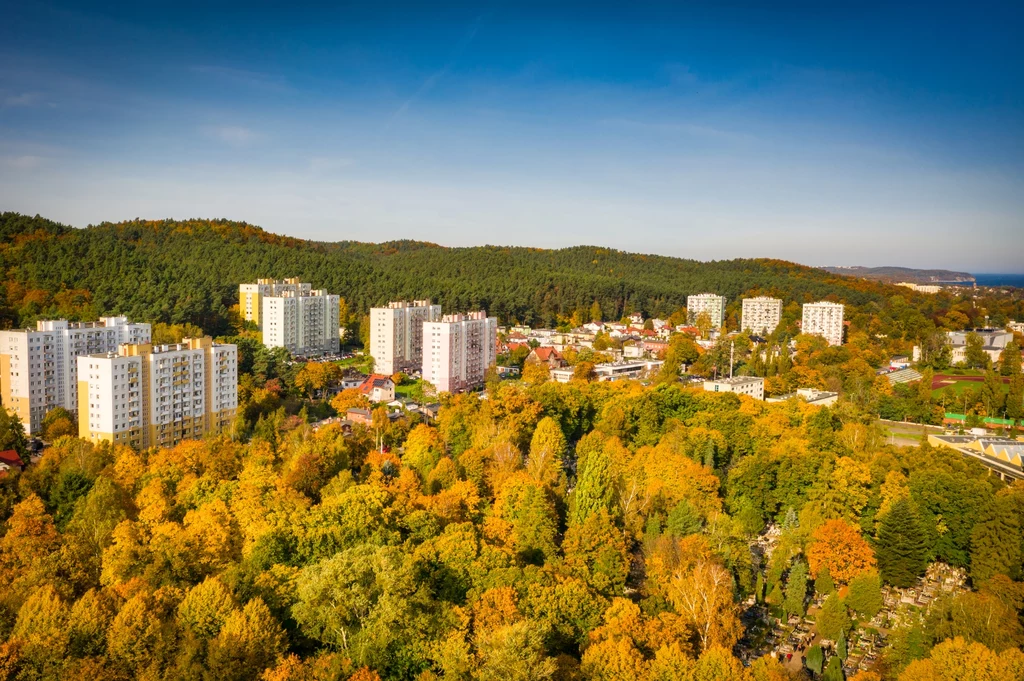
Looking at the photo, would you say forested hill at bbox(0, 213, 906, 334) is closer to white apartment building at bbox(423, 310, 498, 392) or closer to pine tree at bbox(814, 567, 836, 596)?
white apartment building at bbox(423, 310, 498, 392)

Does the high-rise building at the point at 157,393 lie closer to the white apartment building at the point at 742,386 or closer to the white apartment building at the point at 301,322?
the white apartment building at the point at 301,322

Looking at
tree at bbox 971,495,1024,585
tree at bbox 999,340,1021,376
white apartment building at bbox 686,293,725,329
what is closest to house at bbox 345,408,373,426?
tree at bbox 971,495,1024,585

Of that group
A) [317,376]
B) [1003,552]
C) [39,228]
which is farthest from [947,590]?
[39,228]

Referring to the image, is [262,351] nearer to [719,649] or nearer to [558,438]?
[558,438]

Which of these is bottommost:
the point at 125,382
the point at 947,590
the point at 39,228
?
the point at 947,590

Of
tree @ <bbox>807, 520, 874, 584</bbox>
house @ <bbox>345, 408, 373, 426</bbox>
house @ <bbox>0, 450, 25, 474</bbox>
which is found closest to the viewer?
tree @ <bbox>807, 520, 874, 584</bbox>

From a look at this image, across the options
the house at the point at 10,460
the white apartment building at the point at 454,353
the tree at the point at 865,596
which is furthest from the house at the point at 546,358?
the tree at the point at 865,596

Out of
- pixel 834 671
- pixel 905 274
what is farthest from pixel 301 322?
pixel 905 274
